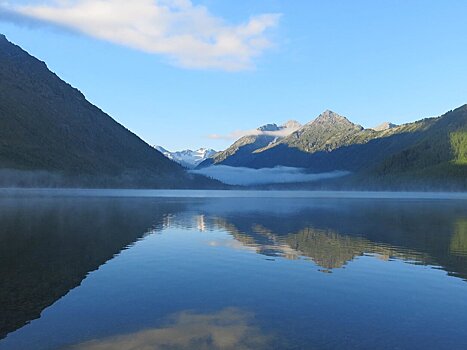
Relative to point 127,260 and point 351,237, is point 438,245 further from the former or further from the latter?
point 127,260

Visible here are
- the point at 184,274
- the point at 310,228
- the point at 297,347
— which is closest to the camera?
the point at 297,347

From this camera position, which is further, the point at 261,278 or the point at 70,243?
the point at 70,243

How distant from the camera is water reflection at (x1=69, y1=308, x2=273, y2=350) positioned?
69.4 feet

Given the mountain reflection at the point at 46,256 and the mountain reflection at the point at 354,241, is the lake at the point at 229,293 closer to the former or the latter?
the mountain reflection at the point at 46,256

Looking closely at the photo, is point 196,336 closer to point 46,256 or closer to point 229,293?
point 229,293

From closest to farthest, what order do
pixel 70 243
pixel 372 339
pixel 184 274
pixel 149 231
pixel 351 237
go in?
pixel 372 339
pixel 184 274
pixel 70 243
pixel 351 237
pixel 149 231

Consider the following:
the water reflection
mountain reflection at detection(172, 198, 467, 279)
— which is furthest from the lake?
mountain reflection at detection(172, 198, 467, 279)

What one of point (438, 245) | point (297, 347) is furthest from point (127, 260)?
point (438, 245)

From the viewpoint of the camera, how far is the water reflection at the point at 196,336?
833 inches

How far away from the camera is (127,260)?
144 feet

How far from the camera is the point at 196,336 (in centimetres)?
2261

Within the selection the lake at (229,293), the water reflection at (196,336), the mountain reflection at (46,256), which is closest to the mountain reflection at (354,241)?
the lake at (229,293)

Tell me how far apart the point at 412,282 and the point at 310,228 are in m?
38.5

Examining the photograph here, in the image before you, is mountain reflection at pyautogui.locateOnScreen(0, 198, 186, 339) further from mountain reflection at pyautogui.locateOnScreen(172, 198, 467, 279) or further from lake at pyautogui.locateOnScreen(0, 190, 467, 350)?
mountain reflection at pyautogui.locateOnScreen(172, 198, 467, 279)
